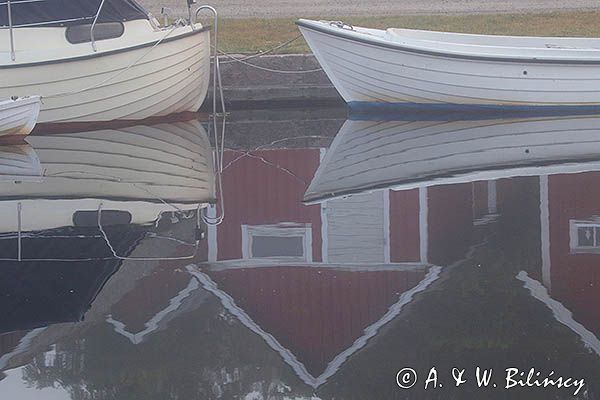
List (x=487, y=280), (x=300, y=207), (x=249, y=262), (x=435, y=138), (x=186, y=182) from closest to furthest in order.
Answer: (x=487, y=280), (x=249, y=262), (x=300, y=207), (x=186, y=182), (x=435, y=138)

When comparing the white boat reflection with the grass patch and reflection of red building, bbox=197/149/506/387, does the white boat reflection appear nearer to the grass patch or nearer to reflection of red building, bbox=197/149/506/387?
reflection of red building, bbox=197/149/506/387

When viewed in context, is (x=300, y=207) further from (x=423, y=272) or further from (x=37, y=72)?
(x=37, y=72)

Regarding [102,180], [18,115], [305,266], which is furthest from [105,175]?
[305,266]

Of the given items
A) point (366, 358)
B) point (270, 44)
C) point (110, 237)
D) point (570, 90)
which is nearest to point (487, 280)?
point (366, 358)

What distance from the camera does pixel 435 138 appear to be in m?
14.9

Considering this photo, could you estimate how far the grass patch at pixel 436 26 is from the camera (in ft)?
63.2

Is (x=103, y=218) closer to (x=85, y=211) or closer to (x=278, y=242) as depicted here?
(x=85, y=211)

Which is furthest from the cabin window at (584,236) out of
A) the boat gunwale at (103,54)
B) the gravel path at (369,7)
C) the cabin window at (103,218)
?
the gravel path at (369,7)

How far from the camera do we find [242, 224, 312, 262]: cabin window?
10320 millimetres

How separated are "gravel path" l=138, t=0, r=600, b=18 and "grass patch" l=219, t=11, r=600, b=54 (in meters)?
0.87

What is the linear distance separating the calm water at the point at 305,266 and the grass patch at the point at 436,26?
12.8 feet

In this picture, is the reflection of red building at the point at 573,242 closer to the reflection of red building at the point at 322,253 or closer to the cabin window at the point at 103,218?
the reflection of red building at the point at 322,253

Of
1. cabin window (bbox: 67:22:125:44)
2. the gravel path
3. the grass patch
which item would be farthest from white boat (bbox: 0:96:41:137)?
the gravel path

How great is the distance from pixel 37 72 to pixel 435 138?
5191mm
